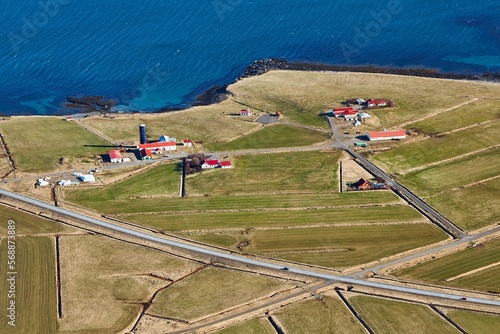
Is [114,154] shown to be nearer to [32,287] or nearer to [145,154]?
[145,154]

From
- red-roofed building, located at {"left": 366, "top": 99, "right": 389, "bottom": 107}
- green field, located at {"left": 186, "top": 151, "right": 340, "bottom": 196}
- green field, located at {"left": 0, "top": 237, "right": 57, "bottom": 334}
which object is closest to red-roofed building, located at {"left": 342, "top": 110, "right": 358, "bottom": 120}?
red-roofed building, located at {"left": 366, "top": 99, "right": 389, "bottom": 107}

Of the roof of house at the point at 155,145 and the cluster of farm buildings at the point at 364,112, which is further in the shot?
the cluster of farm buildings at the point at 364,112

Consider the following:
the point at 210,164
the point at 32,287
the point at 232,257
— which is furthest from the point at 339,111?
the point at 32,287

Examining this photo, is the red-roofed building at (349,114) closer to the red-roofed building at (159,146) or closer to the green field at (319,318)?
the red-roofed building at (159,146)

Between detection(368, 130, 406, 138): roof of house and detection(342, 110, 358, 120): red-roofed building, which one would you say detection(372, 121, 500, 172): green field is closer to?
detection(368, 130, 406, 138): roof of house

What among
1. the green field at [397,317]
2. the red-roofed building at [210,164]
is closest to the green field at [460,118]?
the red-roofed building at [210,164]

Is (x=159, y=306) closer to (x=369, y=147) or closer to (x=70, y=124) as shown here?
(x=369, y=147)
